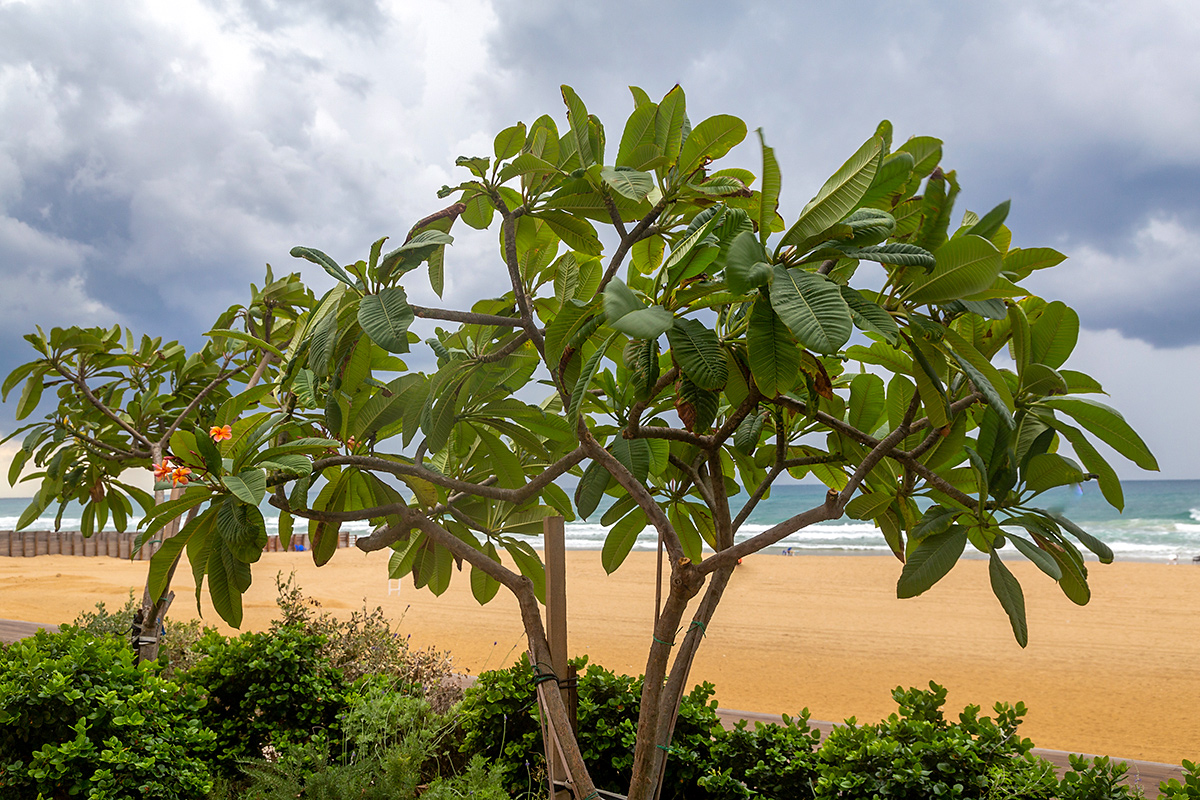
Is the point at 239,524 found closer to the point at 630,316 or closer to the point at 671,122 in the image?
the point at 630,316

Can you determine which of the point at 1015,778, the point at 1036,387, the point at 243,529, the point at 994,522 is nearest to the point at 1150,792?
the point at 1015,778

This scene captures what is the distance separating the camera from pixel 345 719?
235 centimetres

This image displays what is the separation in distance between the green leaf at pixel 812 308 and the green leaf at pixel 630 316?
15 centimetres

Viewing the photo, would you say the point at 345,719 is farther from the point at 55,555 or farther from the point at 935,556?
the point at 55,555

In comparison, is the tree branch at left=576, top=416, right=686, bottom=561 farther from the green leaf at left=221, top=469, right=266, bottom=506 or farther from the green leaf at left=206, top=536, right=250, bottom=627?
the green leaf at left=206, top=536, right=250, bottom=627

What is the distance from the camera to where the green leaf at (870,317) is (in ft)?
3.16

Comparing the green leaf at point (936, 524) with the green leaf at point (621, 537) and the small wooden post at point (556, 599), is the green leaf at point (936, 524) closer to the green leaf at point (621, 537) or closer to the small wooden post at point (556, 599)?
the green leaf at point (621, 537)

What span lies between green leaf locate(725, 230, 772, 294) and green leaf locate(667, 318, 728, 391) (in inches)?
5.4

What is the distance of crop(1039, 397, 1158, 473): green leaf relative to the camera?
1.17 m

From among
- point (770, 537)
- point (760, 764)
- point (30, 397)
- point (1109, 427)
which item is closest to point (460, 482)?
point (770, 537)

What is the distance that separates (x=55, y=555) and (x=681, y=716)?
21.4 metres

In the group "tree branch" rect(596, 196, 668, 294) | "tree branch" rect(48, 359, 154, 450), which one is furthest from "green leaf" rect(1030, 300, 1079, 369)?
"tree branch" rect(48, 359, 154, 450)

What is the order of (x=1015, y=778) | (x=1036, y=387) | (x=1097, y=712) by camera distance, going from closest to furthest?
(x=1036, y=387) < (x=1015, y=778) < (x=1097, y=712)

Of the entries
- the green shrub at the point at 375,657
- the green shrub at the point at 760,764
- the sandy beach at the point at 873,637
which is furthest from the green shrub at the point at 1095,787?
the sandy beach at the point at 873,637
